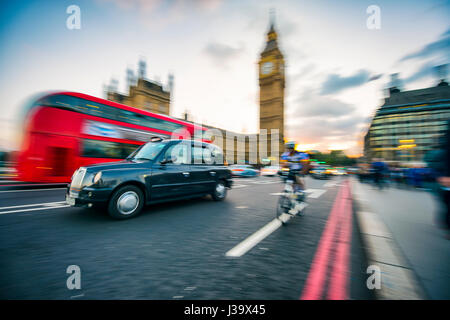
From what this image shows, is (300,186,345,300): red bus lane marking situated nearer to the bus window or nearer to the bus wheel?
the bus wheel

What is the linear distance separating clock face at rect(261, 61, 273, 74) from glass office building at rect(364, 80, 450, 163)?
37967mm

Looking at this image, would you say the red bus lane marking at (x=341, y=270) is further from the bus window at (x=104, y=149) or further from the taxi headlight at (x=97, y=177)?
the bus window at (x=104, y=149)

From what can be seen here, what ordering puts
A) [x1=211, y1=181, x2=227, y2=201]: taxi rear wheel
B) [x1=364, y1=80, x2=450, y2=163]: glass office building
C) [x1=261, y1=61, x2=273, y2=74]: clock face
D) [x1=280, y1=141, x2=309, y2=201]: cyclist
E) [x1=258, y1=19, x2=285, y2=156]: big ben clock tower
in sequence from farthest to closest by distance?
[x1=261, y1=61, x2=273, y2=74]: clock face, [x1=258, y1=19, x2=285, y2=156]: big ben clock tower, [x1=364, y1=80, x2=450, y2=163]: glass office building, [x1=211, y1=181, x2=227, y2=201]: taxi rear wheel, [x1=280, y1=141, x2=309, y2=201]: cyclist

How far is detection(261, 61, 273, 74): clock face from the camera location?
63.3 meters

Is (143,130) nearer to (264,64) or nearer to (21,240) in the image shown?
(21,240)

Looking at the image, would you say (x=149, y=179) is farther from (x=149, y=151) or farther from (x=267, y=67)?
(x=267, y=67)

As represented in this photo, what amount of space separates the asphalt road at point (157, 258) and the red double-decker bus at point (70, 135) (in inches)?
171

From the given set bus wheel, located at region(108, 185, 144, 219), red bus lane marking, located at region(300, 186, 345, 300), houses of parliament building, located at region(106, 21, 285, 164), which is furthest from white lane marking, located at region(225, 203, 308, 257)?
houses of parliament building, located at region(106, 21, 285, 164)

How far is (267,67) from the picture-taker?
64062 millimetres

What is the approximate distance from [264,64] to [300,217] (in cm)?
7254

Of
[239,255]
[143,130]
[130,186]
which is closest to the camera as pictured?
[239,255]
